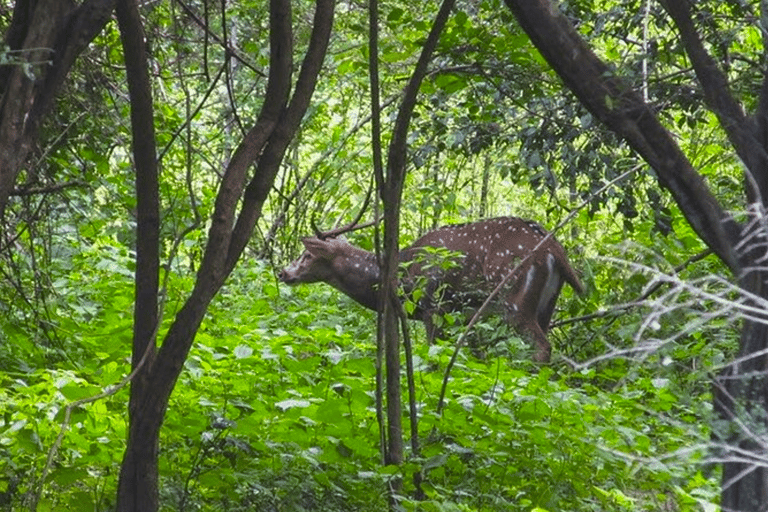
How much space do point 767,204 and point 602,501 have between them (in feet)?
7.32

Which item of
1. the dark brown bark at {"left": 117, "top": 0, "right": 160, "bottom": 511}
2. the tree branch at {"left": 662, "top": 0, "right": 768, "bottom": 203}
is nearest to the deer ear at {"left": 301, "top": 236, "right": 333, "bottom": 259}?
the dark brown bark at {"left": 117, "top": 0, "right": 160, "bottom": 511}

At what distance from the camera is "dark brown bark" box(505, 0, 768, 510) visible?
3.22 m

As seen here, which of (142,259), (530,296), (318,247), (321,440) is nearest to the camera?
(142,259)

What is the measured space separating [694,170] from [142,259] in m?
2.04

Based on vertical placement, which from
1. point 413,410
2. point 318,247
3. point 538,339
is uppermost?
point 318,247

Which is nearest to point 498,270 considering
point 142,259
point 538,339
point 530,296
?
point 530,296

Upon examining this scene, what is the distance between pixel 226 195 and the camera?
4480 mm

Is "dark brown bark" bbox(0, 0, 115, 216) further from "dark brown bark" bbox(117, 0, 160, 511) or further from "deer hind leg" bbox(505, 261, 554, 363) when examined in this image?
"deer hind leg" bbox(505, 261, 554, 363)

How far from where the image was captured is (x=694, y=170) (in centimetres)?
354

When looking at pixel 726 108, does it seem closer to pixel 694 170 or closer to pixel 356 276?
pixel 694 170

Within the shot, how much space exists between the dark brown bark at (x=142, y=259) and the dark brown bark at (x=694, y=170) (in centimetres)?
147

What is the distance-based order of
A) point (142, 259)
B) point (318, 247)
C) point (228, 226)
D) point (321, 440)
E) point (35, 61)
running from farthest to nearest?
point (318, 247) → point (321, 440) → point (142, 259) → point (228, 226) → point (35, 61)

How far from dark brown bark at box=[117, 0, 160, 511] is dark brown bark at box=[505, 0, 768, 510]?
1.47 m

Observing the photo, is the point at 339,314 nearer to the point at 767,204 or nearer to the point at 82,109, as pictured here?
the point at 82,109
